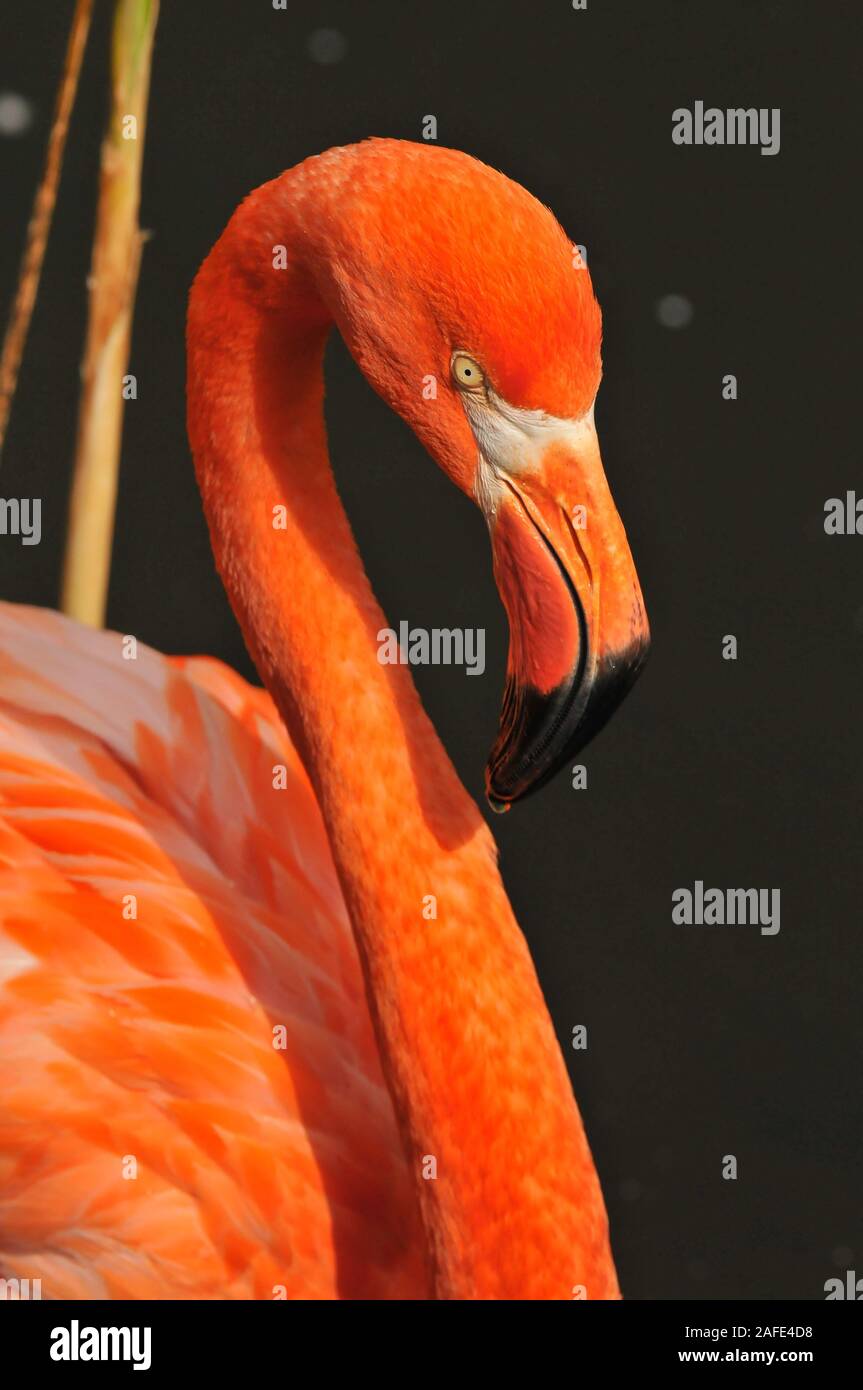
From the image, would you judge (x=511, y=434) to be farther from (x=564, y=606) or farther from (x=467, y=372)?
(x=564, y=606)

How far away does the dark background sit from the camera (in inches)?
118

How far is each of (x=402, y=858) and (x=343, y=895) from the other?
131 millimetres

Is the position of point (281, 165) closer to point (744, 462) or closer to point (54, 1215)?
point (744, 462)

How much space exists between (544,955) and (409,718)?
1638 millimetres

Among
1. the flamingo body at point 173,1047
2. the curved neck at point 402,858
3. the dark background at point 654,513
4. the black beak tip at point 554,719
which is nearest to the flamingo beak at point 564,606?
the black beak tip at point 554,719

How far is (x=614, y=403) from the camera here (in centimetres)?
320

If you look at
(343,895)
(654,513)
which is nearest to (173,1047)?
(343,895)

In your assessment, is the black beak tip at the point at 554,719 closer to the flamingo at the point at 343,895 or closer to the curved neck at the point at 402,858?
the flamingo at the point at 343,895

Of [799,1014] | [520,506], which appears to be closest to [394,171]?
[520,506]

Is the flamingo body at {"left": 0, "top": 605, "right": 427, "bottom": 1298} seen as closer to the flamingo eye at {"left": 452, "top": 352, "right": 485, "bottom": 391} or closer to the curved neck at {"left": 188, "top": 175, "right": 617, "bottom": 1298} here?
the curved neck at {"left": 188, "top": 175, "right": 617, "bottom": 1298}

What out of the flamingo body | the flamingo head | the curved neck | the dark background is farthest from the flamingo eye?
the dark background

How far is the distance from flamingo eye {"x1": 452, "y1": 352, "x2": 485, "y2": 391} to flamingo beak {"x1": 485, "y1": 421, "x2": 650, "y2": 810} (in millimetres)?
95

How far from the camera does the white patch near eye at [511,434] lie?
154 cm

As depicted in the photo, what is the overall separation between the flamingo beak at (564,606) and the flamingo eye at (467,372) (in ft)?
0.31
